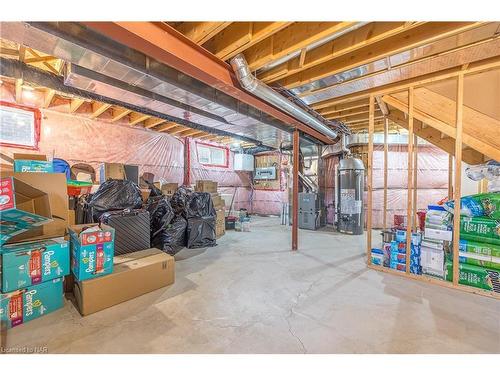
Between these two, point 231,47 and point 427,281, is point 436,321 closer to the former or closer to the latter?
point 427,281

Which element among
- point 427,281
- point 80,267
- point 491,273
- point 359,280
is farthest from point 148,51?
point 491,273

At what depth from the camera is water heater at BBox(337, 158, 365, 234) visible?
5.14 meters

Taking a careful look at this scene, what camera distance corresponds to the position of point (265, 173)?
7.98 metres

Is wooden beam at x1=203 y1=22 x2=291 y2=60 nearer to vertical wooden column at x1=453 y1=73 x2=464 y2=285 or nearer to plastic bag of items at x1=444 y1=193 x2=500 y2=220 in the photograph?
vertical wooden column at x1=453 y1=73 x2=464 y2=285

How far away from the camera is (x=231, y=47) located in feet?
6.90

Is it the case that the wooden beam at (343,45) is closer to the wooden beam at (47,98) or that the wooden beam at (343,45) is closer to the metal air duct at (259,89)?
the metal air duct at (259,89)

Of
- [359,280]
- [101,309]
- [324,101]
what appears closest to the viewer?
[101,309]

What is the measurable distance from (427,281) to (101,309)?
352cm

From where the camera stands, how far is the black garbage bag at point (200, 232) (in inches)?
146

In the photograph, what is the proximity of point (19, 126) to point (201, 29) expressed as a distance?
12.6ft

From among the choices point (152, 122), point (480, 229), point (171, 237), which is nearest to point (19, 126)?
point (152, 122)

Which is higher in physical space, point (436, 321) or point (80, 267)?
point (80, 267)

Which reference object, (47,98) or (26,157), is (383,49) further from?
(47,98)

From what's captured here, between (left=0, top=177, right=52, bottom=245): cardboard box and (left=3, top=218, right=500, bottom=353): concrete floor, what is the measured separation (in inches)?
30.2
